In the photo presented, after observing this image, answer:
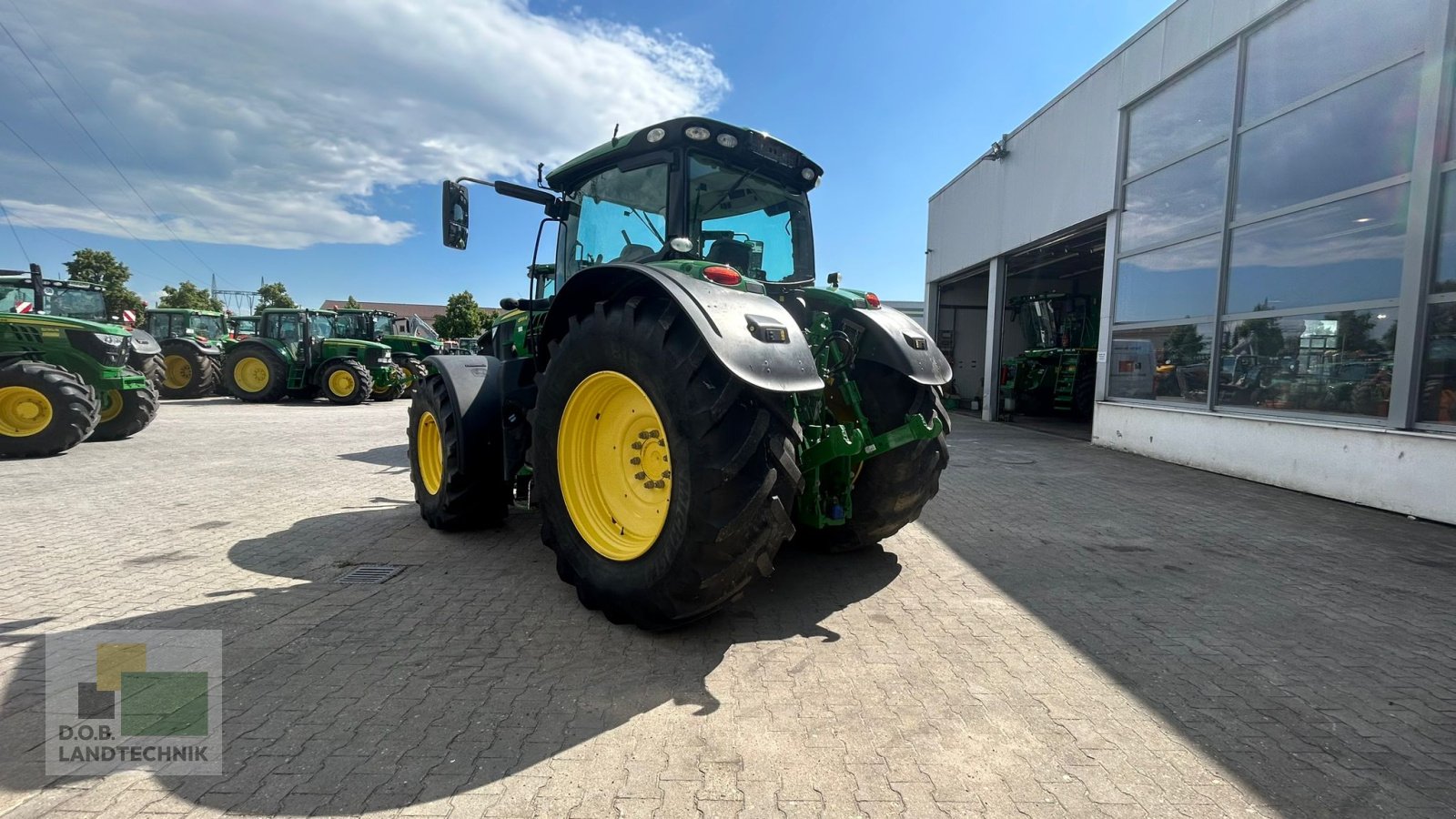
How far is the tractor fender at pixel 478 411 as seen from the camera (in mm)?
4148

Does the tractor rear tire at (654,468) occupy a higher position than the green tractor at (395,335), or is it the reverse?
the green tractor at (395,335)

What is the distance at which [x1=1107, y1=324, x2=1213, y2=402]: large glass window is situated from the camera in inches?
320

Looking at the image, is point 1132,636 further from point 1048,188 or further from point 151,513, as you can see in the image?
point 1048,188

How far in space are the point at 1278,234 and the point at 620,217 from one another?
7.52m

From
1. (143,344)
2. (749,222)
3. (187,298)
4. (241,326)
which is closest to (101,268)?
(187,298)

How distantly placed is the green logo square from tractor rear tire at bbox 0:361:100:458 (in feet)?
22.4

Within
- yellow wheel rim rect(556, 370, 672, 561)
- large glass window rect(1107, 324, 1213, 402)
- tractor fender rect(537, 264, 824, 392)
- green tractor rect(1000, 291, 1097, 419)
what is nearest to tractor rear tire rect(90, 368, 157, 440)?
yellow wheel rim rect(556, 370, 672, 561)

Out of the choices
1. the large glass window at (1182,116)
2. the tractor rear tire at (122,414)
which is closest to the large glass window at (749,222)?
the large glass window at (1182,116)

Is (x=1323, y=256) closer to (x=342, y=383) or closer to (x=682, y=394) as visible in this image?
(x=682, y=394)

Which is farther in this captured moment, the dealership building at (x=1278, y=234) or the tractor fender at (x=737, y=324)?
the dealership building at (x=1278, y=234)

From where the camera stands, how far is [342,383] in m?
14.8

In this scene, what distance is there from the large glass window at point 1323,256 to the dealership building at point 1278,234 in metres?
0.02

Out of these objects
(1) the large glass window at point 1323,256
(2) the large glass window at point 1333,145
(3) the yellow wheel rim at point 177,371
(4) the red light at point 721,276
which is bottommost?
(3) the yellow wheel rim at point 177,371

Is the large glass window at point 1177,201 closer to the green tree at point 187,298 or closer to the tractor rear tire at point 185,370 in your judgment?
the tractor rear tire at point 185,370
